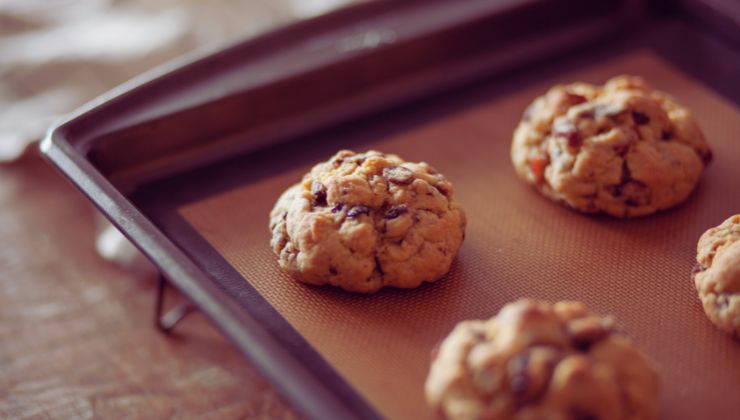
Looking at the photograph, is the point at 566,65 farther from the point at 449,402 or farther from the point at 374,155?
the point at 449,402

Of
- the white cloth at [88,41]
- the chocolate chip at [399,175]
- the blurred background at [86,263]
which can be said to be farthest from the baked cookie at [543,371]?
the white cloth at [88,41]

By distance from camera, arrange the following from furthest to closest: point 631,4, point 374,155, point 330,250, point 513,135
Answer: point 631,4 < point 513,135 < point 374,155 < point 330,250

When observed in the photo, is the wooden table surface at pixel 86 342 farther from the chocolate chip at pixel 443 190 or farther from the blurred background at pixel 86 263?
the chocolate chip at pixel 443 190

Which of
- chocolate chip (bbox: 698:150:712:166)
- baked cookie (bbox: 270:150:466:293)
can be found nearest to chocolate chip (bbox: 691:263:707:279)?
chocolate chip (bbox: 698:150:712:166)

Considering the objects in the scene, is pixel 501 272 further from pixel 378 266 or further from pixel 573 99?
pixel 573 99

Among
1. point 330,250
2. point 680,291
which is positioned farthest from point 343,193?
point 680,291

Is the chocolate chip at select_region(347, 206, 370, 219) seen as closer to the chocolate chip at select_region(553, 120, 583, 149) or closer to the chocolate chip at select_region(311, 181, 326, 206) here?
the chocolate chip at select_region(311, 181, 326, 206)
